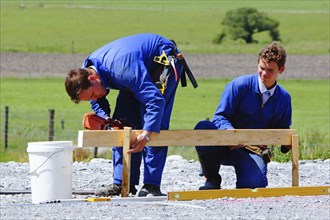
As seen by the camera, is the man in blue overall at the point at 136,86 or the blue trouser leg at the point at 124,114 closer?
the man in blue overall at the point at 136,86

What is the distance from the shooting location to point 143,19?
79062 millimetres

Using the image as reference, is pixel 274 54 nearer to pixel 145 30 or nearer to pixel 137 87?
pixel 137 87

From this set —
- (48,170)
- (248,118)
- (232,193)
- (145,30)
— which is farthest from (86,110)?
(145,30)

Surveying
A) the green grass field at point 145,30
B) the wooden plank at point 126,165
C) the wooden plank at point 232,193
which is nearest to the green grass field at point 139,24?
the green grass field at point 145,30

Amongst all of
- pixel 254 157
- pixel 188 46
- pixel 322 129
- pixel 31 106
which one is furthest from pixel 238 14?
pixel 254 157

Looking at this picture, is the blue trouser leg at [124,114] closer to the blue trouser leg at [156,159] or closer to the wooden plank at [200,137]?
the blue trouser leg at [156,159]

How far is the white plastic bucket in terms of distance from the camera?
9.58 metres

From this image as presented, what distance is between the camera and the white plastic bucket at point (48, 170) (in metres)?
9.58

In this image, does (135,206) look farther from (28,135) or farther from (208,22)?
(208,22)

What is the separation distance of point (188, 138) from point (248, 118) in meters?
0.74

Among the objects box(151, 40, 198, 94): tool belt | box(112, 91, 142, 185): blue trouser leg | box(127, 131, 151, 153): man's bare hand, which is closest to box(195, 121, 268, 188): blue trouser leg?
box(112, 91, 142, 185): blue trouser leg

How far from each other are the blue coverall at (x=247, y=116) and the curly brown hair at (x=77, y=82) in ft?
4.82

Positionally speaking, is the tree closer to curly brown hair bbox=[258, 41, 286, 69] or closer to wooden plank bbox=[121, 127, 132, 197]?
curly brown hair bbox=[258, 41, 286, 69]

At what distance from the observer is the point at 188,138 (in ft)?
32.7
